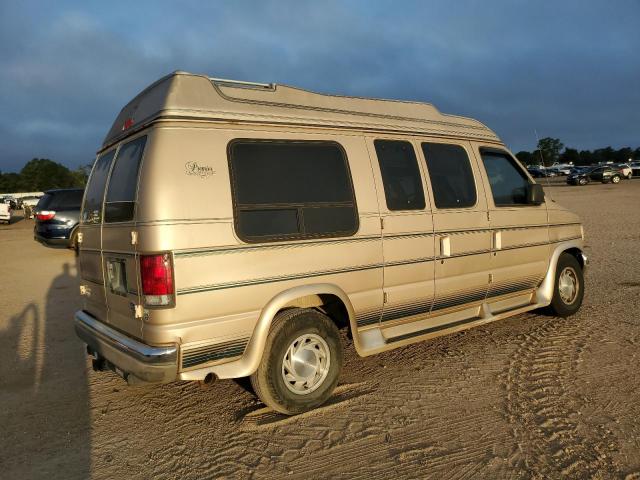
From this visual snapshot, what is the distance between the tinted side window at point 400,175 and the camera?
4516 mm

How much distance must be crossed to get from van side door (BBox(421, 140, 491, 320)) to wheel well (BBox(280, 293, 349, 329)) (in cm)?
108

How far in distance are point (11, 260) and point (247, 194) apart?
1370 centimetres

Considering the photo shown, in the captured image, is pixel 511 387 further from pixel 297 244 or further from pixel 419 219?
pixel 297 244

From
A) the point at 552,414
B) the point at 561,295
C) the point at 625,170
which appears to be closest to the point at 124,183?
the point at 552,414

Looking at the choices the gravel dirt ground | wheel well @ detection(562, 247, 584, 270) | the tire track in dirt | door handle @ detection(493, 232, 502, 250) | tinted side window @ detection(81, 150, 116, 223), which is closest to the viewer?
the tire track in dirt

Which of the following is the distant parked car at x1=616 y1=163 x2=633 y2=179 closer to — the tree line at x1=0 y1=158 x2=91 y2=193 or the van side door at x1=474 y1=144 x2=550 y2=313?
the van side door at x1=474 y1=144 x2=550 y2=313

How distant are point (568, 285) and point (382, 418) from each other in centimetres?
380

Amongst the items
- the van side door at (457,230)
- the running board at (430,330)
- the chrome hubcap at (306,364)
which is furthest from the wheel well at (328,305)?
the van side door at (457,230)

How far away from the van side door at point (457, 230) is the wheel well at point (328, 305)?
3.54 feet

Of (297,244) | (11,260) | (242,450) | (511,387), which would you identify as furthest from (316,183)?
(11,260)

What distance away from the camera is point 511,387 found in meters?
4.23

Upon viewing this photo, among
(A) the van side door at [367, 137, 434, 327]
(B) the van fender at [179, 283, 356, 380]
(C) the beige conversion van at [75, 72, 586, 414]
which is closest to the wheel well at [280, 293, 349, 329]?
(C) the beige conversion van at [75, 72, 586, 414]

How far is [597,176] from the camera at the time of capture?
4669 cm

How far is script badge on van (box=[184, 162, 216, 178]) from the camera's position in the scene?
3.43 meters
